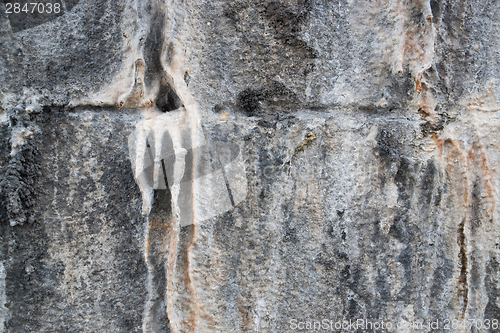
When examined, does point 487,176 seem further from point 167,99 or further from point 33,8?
point 33,8

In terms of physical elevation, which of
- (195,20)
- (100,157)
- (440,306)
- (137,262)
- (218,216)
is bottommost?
(440,306)

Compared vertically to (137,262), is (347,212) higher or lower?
higher

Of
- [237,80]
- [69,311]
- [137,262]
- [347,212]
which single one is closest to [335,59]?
[237,80]

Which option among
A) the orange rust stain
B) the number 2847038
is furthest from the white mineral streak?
the orange rust stain

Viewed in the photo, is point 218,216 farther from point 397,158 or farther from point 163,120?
point 397,158

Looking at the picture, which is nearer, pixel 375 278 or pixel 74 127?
pixel 74 127

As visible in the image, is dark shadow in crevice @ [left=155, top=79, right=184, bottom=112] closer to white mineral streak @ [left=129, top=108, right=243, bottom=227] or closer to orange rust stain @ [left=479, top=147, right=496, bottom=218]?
white mineral streak @ [left=129, top=108, right=243, bottom=227]

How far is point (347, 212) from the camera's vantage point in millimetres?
765

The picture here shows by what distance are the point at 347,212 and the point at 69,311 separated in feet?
2.14

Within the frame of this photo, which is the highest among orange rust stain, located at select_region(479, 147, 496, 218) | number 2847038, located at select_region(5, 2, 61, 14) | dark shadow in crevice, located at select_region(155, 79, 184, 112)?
number 2847038, located at select_region(5, 2, 61, 14)

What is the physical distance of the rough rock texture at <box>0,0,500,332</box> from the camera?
0.67 metres

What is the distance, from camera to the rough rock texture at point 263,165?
0.67m

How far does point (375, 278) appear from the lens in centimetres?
78

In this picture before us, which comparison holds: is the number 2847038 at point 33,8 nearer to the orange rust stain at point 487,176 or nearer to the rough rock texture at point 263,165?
the rough rock texture at point 263,165
